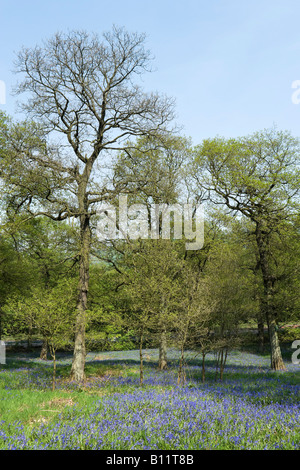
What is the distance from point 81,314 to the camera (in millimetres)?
14406

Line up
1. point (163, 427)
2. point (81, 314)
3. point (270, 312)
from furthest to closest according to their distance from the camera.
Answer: point (270, 312) < point (81, 314) < point (163, 427)

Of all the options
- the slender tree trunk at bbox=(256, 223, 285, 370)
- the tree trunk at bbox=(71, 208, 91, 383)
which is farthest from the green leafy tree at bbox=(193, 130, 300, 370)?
the tree trunk at bbox=(71, 208, 91, 383)

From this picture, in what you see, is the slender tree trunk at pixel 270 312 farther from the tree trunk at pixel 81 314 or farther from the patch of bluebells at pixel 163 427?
the patch of bluebells at pixel 163 427

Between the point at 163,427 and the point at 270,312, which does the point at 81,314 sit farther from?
the point at 270,312

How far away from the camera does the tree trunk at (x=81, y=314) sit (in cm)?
1441

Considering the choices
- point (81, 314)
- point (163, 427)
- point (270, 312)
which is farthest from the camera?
point (270, 312)

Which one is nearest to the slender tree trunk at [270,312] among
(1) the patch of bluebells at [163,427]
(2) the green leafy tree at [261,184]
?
(2) the green leafy tree at [261,184]

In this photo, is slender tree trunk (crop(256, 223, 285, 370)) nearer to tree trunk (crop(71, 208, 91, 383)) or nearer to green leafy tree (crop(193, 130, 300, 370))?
green leafy tree (crop(193, 130, 300, 370))

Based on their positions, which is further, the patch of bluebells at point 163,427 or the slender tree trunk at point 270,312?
the slender tree trunk at point 270,312

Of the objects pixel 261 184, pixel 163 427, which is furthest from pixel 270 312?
pixel 163 427

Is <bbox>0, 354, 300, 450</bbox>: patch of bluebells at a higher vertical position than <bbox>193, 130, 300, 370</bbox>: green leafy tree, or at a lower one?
lower

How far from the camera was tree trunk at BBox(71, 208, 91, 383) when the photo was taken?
14.4 metres

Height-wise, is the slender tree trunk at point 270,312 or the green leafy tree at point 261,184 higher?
the green leafy tree at point 261,184

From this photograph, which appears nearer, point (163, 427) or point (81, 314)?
Answer: point (163, 427)
